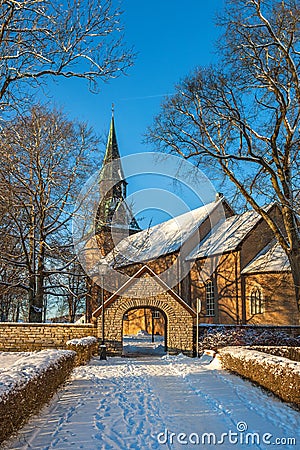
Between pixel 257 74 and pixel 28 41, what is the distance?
1173cm

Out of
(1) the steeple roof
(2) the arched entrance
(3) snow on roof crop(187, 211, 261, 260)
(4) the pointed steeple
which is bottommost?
(2) the arched entrance

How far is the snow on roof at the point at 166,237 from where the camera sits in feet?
112

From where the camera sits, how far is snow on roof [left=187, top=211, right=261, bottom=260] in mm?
28422

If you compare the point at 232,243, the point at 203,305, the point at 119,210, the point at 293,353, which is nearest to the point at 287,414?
the point at 293,353

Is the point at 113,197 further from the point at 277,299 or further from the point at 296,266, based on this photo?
the point at 296,266

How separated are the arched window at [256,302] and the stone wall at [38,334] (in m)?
11.0

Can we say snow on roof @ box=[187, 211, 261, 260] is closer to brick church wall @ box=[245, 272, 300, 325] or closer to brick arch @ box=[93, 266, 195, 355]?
brick church wall @ box=[245, 272, 300, 325]

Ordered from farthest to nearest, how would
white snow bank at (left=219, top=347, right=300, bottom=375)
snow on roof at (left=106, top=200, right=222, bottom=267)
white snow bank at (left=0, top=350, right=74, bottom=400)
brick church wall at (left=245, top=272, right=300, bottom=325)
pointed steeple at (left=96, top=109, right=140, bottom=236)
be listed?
snow on roof at (left=106, top=200, right=222, bottom=267) → pointed steeple at (left=96, top=109, right=140, bottom=236) → brick church wall at (left=245, top=272, right=300, bottom=325) → white snow bank at (left=219, top=347, right=300, bottom=375) → white snow bank at (left=0, top=350, right=74, bottom=400)

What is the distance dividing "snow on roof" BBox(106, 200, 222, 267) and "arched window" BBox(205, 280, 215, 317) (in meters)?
4.17

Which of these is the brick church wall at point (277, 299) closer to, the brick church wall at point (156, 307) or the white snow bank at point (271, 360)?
the brick church wall at point (156, 307)

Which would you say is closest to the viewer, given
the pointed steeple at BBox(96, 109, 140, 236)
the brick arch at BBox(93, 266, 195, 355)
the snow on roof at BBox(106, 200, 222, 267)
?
the brick arch at BBox(93, 266, 195, 355)

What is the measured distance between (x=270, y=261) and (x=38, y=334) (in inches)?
555

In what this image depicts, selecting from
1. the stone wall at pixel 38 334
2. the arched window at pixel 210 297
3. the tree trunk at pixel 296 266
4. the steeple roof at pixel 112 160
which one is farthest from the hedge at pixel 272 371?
the steeple roof at pixel 112 160

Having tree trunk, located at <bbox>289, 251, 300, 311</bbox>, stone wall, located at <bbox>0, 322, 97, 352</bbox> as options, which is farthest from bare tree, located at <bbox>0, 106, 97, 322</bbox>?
tree trunk, located at <bbox>289, 251, 300, 311</bbox>
